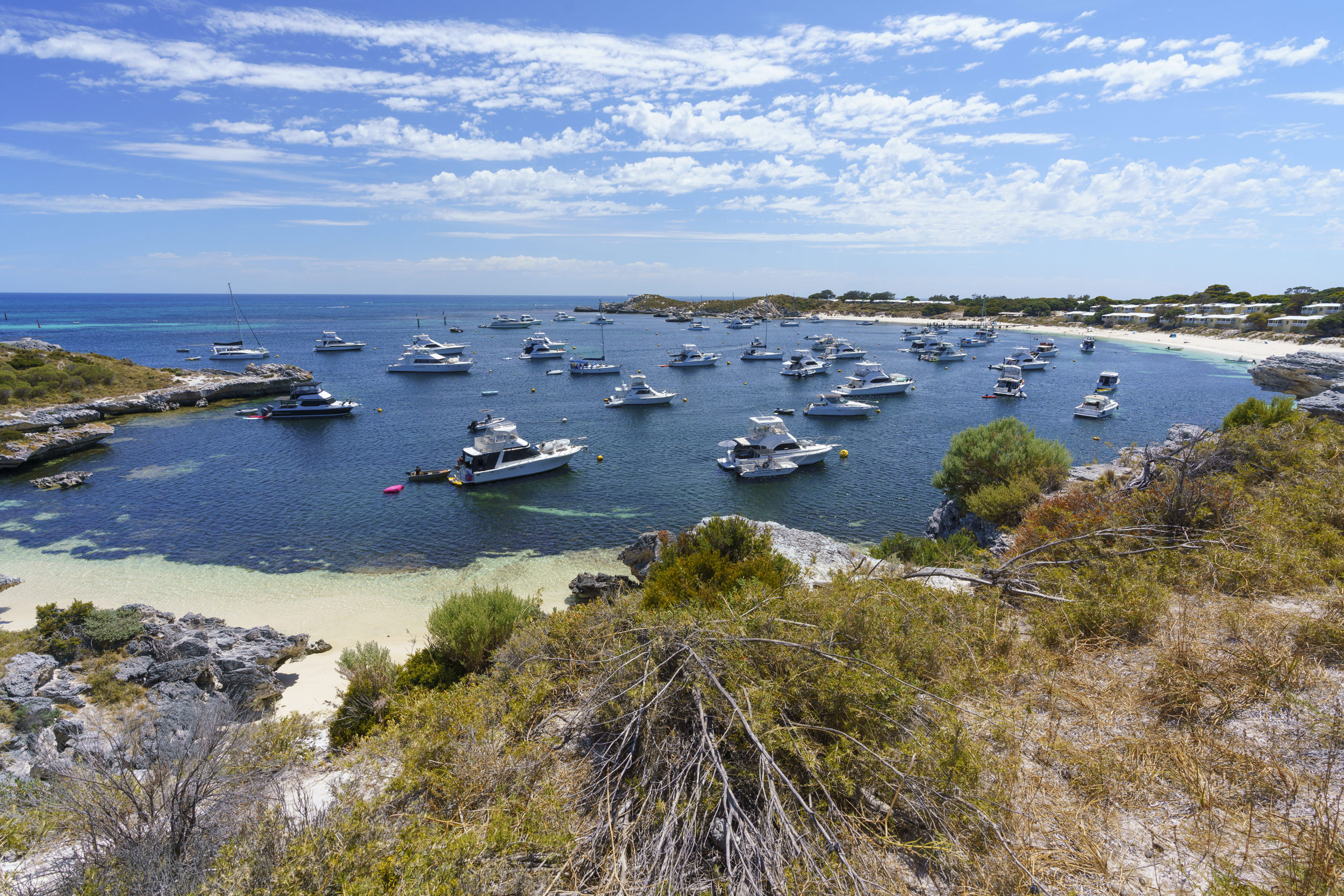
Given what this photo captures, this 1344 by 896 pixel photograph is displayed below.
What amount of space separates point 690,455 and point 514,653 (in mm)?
25729

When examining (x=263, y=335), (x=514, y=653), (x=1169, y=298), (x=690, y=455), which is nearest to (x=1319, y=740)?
(x=514, y=653)

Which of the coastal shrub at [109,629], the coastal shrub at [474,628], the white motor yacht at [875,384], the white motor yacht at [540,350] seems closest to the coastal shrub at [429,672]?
the coastal shrub at [474,628]

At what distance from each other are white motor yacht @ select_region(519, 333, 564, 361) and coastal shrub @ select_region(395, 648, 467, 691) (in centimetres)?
6873

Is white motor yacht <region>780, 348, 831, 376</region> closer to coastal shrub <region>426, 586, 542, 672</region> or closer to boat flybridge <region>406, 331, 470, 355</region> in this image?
boat flybridge <region>406, 331, 470, 355</region>

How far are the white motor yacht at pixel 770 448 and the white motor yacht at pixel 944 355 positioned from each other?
5067cm

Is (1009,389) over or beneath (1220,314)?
beneath

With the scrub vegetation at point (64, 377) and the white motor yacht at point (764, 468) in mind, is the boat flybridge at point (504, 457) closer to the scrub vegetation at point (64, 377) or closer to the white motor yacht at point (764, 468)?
the white motor yacht at point (764, 468)

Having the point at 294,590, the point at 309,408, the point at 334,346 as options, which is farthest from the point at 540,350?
the point at 294,590

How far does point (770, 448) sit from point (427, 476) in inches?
703

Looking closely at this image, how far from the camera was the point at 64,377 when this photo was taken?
42312mm

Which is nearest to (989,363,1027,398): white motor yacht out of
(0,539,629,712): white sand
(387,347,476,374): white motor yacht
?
(0,539,629,712): white sand

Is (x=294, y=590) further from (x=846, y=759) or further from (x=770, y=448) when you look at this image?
(x=770, y=448)

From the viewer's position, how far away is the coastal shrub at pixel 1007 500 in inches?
648

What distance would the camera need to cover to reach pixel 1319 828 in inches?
154
